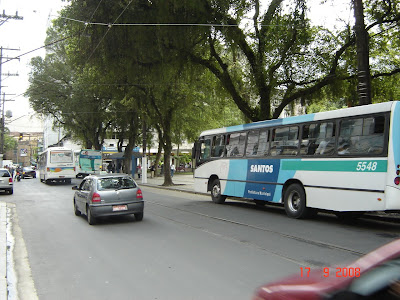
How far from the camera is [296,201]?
12148 millimetres

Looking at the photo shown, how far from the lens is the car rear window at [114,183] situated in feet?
37.4

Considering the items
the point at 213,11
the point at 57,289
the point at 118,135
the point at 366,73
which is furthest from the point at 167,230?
the point at 118,135

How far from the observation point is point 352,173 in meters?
10.1

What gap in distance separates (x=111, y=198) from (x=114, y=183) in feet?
1.98

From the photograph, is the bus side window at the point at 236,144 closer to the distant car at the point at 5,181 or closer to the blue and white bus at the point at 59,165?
the distant car at the point at 5,181

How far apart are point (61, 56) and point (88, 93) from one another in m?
7.69

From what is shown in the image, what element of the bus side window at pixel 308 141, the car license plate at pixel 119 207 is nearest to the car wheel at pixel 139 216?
the car license plate at pixel 119 207

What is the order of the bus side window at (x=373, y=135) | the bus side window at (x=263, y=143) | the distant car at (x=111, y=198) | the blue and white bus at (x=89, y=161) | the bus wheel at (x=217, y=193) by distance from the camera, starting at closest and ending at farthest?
the bus side window at (x=373, y=135) < the distant car at (x=111, y=198) < the bus side window at (x=263, y=143) < the bus wheel at (x=217, y=193) < the blue and white bus at (x=89, y=161)

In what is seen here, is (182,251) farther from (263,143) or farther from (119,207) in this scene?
(263,143)

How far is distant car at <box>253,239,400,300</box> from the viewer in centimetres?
220

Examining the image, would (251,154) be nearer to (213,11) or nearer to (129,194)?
(129,194)

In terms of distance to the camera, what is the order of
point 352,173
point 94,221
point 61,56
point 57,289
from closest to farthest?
point 57,289, point 352,173, point 94,221, point 61,56

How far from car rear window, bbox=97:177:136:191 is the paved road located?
A: 116 cm

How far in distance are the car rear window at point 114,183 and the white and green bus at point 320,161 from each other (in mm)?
4880
